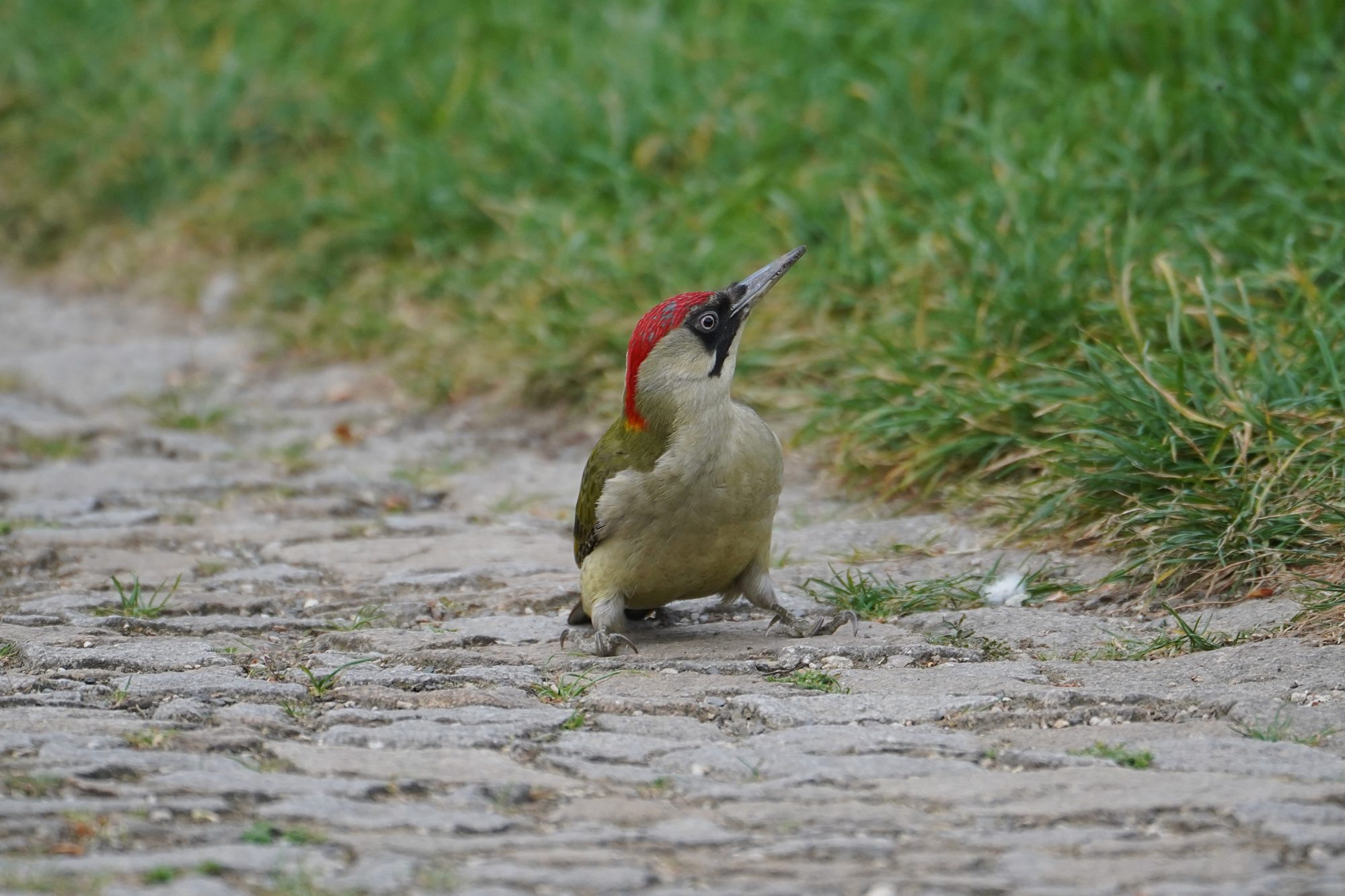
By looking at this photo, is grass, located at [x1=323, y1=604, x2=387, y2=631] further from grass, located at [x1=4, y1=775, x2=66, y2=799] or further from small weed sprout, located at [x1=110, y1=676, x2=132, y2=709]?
grass, located at [x1=4, y1=775, x2=66, y2=799]

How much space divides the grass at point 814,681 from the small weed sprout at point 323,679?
42.7 inches

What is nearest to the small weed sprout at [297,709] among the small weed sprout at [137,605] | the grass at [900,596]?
the small weed sprout at [137,605]

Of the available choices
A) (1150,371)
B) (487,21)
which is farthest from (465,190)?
(1150,371)

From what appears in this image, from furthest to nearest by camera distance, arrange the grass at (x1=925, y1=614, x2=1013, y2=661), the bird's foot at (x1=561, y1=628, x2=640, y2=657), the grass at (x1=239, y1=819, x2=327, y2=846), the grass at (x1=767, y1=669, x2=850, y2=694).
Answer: the bird's foot at (x1=561, y1=628, x2=640, y2=657)
the grass at (x1=925, y1=614, x2=1013, y2=661)
the grass at (x1=767, y1=669, x2=850, y2=694)
the grass at (x1=239, y1=819, x2=327, y2=846)

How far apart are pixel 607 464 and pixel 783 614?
652mm

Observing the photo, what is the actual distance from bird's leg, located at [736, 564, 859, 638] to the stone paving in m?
0.05

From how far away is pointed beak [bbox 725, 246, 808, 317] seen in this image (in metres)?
4.81

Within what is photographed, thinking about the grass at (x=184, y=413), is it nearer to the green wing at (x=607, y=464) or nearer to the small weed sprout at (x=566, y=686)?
the green wing at (x=607, y=464)

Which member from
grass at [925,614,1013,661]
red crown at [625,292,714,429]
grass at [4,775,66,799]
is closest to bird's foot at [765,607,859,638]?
grass at [925,614,1013,661]

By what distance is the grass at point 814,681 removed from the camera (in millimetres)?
4078

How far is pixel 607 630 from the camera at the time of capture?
15.1 ft

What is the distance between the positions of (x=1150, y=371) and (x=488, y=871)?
3252 millimetres

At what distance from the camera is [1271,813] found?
3002 mm

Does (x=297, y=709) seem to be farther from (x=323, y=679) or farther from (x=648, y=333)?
(x=648, y=333)
